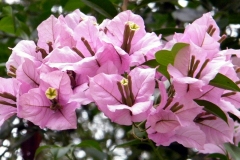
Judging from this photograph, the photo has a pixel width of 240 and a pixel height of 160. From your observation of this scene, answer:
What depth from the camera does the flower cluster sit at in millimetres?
702

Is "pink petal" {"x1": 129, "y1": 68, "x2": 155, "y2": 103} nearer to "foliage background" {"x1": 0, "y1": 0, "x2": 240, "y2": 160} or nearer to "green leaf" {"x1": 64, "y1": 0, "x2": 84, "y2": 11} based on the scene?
"foliage background" {"x1": 0, "y1": 0, "x2": 240, "y2": 160}

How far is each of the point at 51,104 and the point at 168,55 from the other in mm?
197

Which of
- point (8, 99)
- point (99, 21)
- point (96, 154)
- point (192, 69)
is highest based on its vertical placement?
point (192, 69)

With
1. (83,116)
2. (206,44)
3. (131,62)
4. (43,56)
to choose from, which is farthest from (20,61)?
(83,116)

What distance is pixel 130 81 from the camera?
0.71 meters

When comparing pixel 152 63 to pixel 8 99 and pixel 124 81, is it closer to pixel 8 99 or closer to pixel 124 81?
pixel 124 81

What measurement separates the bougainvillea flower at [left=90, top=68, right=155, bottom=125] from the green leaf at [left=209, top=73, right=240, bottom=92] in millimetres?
93

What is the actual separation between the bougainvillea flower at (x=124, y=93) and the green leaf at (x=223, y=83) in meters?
0.09

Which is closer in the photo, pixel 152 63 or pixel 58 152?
pixel 152 63

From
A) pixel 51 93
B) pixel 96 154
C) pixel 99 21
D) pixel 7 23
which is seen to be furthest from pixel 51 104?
pixel 99 21

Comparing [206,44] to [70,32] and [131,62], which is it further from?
[70,32]

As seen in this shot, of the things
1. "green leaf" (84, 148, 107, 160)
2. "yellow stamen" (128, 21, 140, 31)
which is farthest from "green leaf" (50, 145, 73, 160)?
"yellow stamen" (128, 21, 140, 31)

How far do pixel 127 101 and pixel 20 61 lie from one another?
22cm

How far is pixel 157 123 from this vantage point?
71 cm
